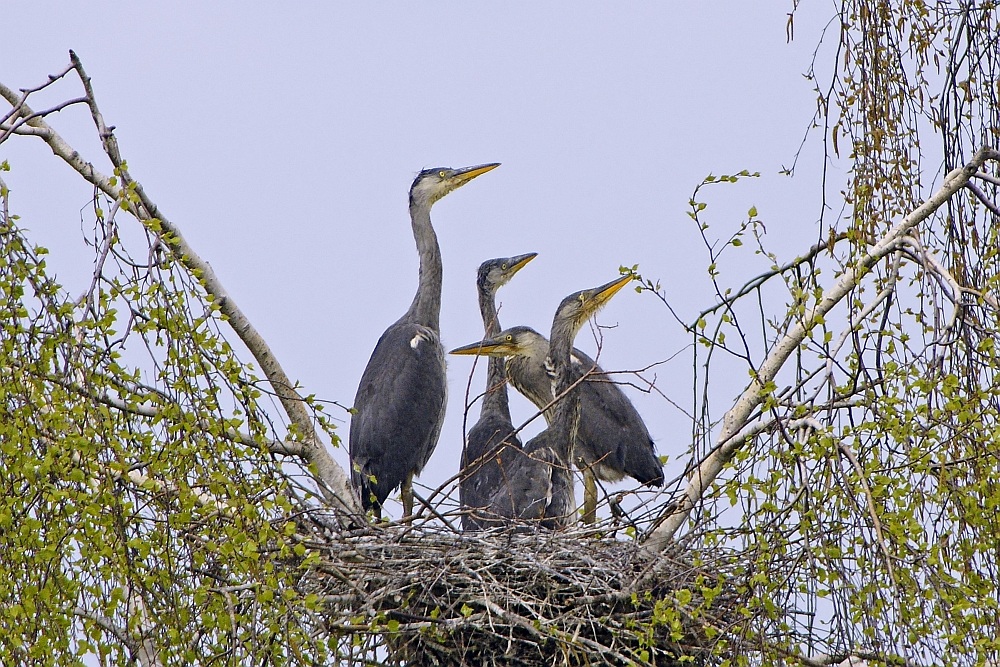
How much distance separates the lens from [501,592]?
412 centimetres

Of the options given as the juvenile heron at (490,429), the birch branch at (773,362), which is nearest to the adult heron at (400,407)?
the juvenile heron at (490,429)

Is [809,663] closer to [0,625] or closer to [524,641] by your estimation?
[524,641]

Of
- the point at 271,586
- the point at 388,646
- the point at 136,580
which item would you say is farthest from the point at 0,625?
the point at 388,646

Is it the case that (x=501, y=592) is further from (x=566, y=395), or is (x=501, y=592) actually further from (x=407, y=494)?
(x=407, y=494)

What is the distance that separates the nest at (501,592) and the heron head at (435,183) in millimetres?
3301

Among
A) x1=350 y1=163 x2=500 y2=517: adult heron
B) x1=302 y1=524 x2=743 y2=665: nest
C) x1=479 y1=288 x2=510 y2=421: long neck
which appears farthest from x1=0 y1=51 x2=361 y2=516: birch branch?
x1=479 y1=288 x2=510 y2=421: long neck

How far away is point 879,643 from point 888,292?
3.90ft

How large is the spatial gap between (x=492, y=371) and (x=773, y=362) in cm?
326

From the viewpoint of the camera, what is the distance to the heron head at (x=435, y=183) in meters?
7.35

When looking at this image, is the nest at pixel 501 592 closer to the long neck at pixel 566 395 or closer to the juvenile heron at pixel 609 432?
the long neck at pixel 566 395

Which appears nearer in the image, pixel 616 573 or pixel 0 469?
pixel 0 469

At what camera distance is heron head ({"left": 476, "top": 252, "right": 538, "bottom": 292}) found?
7.56m

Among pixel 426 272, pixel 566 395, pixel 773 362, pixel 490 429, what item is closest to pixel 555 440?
pixel 566 395

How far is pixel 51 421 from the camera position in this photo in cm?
254
